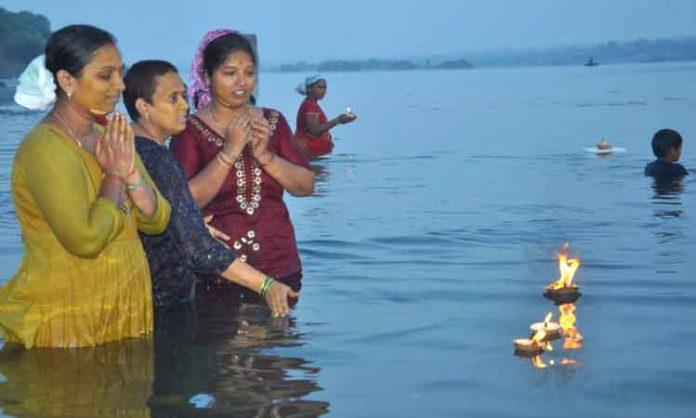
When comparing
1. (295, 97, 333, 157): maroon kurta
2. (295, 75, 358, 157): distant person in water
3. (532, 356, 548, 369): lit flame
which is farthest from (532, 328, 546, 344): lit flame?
(295, 97, 333, 157): maroon kurta

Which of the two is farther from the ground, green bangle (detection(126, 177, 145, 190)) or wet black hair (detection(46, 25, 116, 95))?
wet black hair (detection(46, 25, 116, 95))

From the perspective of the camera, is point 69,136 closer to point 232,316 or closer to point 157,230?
point 157,230

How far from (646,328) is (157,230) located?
3539mm

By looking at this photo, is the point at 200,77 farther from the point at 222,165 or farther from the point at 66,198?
the point at 66,198

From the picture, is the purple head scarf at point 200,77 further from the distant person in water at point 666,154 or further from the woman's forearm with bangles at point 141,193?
the distant person in water at point 666,154

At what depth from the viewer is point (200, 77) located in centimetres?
786

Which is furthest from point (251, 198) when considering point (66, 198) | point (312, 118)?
point (312, 118)

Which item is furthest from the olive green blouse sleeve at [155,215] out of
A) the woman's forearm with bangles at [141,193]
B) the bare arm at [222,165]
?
the bare arm at [222,165]

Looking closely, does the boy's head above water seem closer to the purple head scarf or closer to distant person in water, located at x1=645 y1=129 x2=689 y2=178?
distant person in water, located at x1=645 y1=129 x2=689 y2=178

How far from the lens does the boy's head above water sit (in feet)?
56.1

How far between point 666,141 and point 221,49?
10669mm

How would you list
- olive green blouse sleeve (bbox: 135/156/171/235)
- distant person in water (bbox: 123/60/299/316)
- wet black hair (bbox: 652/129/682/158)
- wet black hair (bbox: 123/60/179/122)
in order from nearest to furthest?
olive green blouse sleeve (bbox: 135/156/171/235) → distant person in water (bbox: 123/60/299/316) → wet black hair (bbox: 123/60/179/122) → wet black hair (bbox: 652/129/682/158)

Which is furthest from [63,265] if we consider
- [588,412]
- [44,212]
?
[588,412]

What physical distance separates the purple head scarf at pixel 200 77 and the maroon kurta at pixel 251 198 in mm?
209
